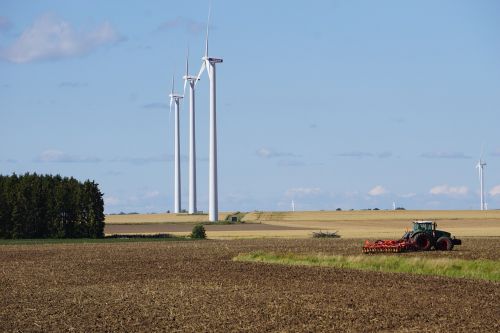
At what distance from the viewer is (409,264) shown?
51062 millimetres

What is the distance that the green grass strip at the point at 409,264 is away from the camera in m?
47.7

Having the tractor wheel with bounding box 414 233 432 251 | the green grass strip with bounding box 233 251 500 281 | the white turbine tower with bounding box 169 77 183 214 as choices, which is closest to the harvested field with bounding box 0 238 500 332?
the green grass strip with bounding box 233 251 500 281

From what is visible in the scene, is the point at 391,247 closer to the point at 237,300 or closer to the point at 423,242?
the point at 423,242

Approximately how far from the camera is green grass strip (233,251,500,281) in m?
47.7

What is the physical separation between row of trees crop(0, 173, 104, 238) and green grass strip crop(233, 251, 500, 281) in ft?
193

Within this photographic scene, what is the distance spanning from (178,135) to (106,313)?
425 feet

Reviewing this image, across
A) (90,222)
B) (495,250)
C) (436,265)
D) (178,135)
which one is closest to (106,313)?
(436,265)

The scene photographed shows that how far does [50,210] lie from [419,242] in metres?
62.5

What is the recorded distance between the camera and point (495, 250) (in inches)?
2589

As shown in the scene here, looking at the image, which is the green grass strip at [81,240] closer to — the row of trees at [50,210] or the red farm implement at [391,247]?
the row of trees at [50,210]

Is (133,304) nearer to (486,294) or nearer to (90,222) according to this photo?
(486,294)

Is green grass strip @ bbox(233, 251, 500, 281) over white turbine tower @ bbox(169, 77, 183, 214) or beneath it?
beneath

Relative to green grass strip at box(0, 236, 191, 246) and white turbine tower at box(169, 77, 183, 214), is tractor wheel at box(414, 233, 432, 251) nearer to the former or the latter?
green grass strip at box(0, 236, 191, 246)

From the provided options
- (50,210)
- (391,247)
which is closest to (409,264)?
(391,247)
